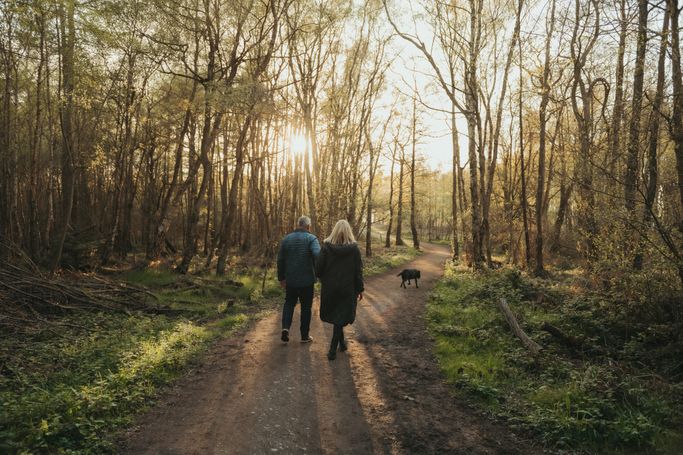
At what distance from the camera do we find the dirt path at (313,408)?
3.81 metres

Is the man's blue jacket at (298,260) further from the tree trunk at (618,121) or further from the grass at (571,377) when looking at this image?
the tree trunk at (618,121)

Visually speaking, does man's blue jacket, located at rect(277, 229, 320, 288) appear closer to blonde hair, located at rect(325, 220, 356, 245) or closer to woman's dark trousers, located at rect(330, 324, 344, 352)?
blonde hair, located at rect(325, 220, 356, 245)

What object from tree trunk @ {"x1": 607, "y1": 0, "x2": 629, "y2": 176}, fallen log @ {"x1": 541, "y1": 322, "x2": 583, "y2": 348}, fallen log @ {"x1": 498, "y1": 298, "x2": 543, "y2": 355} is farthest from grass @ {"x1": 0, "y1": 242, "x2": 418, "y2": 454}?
tree trunk @ {"x1": 607, "y1": 0, "x2": 629, "y2": 176}

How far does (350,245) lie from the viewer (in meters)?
6.07

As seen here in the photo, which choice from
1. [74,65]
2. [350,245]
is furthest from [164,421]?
[74,65]

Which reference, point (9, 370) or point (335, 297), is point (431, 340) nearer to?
point (335, 297)

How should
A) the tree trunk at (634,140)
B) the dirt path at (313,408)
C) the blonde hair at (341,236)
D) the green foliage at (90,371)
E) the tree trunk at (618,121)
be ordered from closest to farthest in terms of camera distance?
the green foliage at (90,371), the dirt path at (313,408), the blonde hair at (341,236), the tree trunk at (634,140), the tree trunk at (618,121)

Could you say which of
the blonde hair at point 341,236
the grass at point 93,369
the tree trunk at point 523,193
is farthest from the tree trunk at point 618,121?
the grass at point 93,369

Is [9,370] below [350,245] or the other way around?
below

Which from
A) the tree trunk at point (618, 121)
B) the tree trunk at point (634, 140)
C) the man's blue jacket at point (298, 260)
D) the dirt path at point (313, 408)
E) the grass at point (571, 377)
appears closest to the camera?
the dirt path at point (313, 408)

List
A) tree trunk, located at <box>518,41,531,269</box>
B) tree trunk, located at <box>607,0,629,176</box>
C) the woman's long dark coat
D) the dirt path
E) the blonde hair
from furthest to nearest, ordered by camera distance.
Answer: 1. tree trunk, located at <box>518,41,531,269</box>
2. tree trunk, located at <box>607,0,629,176</box>
3. the blonde hair
4. the woman's long dark coat
5. the dirt path

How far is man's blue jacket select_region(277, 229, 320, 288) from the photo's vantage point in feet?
21.4

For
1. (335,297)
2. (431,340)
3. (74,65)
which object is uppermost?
(74,65)

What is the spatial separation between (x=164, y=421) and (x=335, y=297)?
9.17ft
